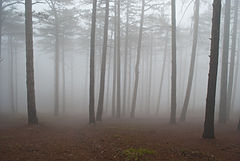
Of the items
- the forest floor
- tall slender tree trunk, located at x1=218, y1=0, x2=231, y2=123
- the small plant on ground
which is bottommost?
the forest floor

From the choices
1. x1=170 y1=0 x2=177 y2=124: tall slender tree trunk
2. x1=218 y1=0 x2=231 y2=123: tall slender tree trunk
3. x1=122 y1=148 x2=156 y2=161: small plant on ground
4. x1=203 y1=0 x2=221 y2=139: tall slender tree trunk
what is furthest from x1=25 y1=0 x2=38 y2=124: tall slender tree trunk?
x1=218 y1=0 x2=231 y2=123: tall slender tree trunk

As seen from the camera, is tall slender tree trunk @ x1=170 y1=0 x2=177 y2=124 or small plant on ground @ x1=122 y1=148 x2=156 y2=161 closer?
small plant on ground @ x1=122 y1=148 x2=156 y2=161

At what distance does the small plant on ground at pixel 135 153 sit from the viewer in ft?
17.0

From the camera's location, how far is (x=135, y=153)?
5.44 m

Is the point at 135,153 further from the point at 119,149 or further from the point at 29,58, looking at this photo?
the point at 29,58

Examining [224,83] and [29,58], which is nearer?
[29,58]

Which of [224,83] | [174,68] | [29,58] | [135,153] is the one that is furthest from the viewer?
[174,68]

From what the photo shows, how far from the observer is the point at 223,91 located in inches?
448

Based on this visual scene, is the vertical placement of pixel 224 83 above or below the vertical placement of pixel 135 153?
above

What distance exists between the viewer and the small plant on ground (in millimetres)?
5172

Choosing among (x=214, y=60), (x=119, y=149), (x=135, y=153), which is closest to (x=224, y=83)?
(x=214, y=60)

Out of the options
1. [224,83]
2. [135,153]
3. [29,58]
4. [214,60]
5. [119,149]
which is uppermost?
[29,58]

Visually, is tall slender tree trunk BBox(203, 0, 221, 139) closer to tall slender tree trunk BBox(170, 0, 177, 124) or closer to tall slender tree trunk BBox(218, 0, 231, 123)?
tall slender tree trunk BBox(170, 0, 177, 124)

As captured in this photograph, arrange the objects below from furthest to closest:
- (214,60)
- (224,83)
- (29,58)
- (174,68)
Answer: (174,68)
(224,83)
(29,58)
(214,60)
